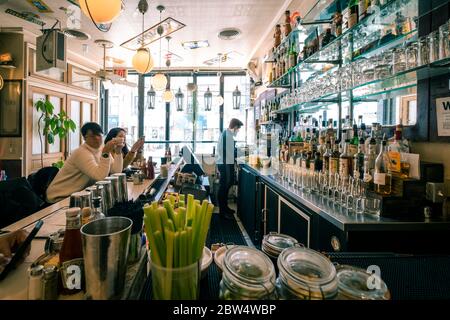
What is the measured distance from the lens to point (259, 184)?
320cm

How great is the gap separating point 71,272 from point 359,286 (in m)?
0.74

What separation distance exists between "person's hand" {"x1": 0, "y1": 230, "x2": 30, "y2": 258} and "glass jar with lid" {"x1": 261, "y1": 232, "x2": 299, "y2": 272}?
851 mm

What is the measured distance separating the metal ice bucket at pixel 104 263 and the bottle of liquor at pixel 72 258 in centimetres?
7

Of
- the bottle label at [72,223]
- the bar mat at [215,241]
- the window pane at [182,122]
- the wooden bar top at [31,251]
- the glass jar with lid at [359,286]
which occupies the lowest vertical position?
the bar mat at [215,241]

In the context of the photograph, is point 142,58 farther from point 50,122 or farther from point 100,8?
point 50,122

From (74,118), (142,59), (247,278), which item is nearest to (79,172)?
(142,59)

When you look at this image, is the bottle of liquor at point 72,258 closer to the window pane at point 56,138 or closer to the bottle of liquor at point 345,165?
the bottle of liquor at point 345,165

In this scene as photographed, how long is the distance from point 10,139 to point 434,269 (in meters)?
6.06

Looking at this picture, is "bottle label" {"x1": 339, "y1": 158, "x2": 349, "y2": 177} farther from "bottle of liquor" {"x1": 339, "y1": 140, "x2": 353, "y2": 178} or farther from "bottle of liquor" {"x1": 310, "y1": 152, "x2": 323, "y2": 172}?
"bottle of liquor" {"x1": 310, "y1": 152, "x2": 323, "y2": 172}

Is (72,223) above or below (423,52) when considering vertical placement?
below

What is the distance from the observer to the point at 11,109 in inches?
188

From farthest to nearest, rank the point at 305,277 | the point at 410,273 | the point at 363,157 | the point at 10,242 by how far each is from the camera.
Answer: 1. the point at 363,157
2. the point at 10,242
3. the point at 410,273
4. the point at 305,277

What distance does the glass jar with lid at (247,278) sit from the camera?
61 cm

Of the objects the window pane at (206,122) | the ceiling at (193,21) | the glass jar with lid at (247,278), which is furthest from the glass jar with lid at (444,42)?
the window pane at (206,122)
